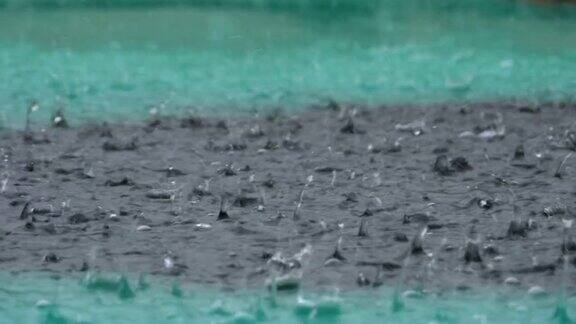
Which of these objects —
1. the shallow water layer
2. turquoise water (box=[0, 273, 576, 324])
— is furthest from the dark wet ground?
the shallow water layer

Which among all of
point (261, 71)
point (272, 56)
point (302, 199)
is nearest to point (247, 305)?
point (302, 199)

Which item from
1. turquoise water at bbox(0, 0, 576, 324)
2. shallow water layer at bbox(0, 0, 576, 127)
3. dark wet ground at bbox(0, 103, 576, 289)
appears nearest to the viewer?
turquoise water at bbox(0, 0, 576, 324)

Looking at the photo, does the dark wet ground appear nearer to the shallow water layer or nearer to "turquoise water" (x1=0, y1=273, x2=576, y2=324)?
"turquoise water" (x1=0, y1=273, x2=576, y2=324)

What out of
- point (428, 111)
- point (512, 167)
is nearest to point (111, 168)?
point (512, 167)

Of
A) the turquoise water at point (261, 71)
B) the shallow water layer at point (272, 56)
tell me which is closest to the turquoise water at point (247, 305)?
the turquoise water at point (261, 71)

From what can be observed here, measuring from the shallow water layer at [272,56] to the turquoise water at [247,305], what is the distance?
160 inches

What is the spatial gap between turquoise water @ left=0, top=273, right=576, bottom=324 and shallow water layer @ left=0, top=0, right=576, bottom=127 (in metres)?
4.08

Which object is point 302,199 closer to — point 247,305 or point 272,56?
point 247,305

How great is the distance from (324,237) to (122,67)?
22.4 feet

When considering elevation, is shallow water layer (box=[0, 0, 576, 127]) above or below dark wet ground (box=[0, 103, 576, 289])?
below

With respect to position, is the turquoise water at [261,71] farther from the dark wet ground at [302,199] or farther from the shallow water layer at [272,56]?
the dark wet ground at [302,199]

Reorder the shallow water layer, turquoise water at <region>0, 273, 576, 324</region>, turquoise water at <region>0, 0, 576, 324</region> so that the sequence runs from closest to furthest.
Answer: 1. turquoise water at <region>0, 273, 576, 324</region>
2. turquoise water at <region>0, 0, 576, 324</region>
3. the shallow water layer

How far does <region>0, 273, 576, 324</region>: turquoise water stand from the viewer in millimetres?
4844

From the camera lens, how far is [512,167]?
7.46m
